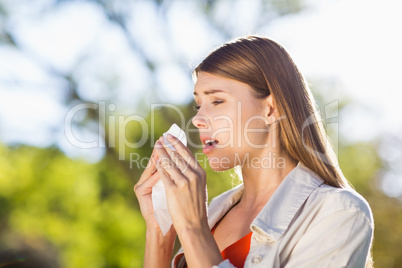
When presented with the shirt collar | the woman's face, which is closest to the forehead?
the woman's face

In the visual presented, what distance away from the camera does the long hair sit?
2309 millimetres

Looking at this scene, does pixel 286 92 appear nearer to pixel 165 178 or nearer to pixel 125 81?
pixel 165 178

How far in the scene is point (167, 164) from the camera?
6.91 ft

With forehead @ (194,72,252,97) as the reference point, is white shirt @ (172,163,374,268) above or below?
below

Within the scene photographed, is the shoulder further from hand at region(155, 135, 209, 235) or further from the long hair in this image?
→ hand at region(155, 135, 209, 235)

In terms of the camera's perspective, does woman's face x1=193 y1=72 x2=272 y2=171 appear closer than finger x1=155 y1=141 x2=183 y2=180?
No

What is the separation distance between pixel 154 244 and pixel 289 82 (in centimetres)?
122

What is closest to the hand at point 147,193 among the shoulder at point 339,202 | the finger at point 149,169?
the finger at point 149,169

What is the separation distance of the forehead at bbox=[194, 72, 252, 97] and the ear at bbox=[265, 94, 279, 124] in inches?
5.1

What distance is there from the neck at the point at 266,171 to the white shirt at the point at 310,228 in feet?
0.63

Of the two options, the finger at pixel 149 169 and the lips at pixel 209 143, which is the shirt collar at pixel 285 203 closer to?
the lips at pixel 209 143

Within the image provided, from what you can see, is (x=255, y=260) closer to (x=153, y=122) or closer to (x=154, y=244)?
(x=154, y=244)

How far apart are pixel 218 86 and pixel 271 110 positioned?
324mm

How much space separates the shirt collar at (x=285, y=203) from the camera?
205cm
